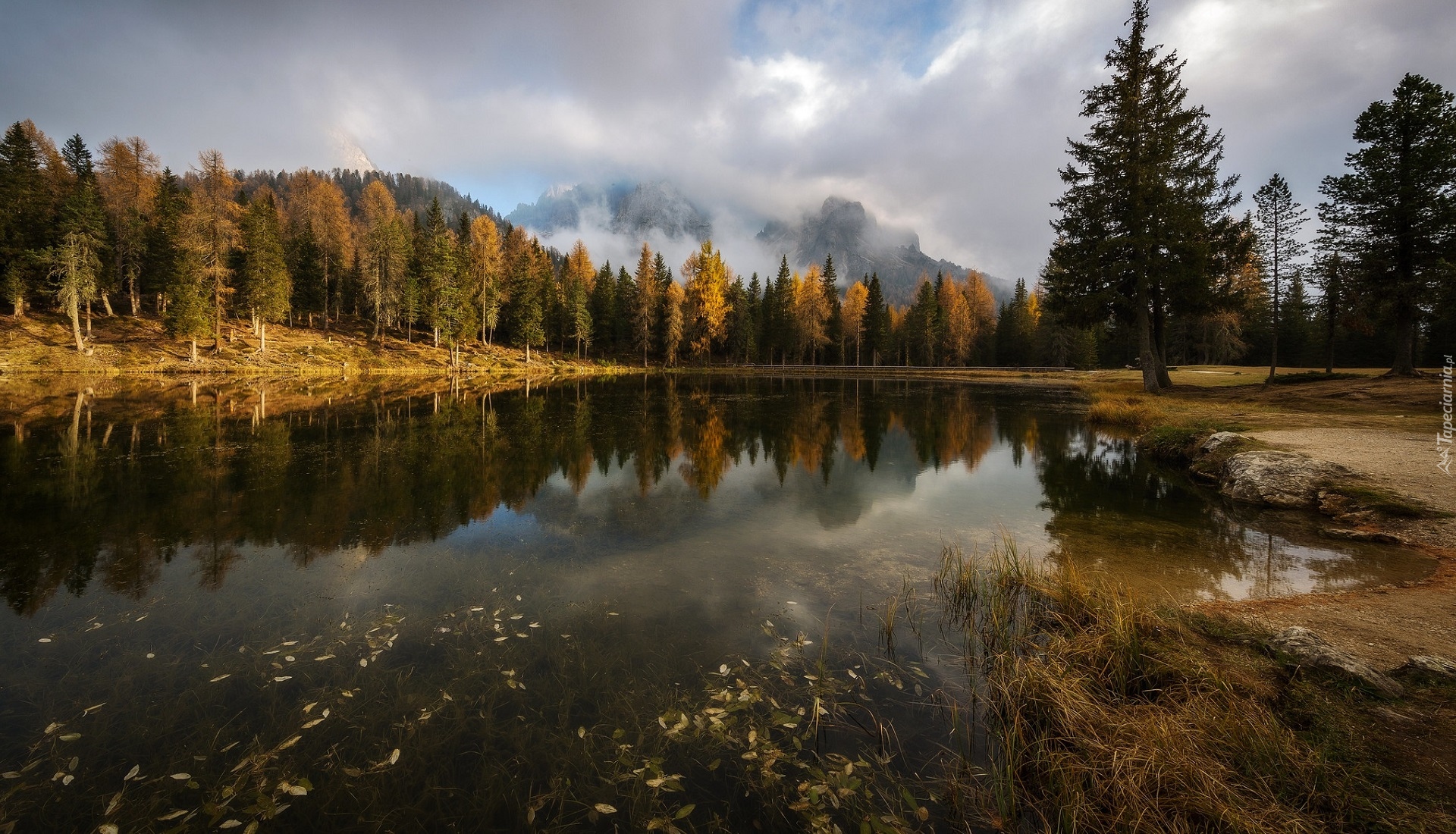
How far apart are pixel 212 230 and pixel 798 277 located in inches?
2570

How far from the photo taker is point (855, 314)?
75438 mm

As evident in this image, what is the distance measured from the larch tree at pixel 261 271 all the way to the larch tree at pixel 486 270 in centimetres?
1564

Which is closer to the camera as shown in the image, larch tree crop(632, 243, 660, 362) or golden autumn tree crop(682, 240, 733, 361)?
golden autumn tree crop(682, 240, 733, 361)

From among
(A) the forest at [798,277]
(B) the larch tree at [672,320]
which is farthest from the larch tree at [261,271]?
(B) the larch tree at [672,320]

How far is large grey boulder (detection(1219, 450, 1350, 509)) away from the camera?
10891 mm

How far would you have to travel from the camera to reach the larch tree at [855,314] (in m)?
75.1

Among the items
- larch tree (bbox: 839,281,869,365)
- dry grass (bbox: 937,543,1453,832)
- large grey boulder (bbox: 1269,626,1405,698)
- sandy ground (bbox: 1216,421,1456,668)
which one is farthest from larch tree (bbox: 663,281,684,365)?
large grey boulder (bbox: 1269,626,1405,698)

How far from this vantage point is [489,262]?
55.0 meters

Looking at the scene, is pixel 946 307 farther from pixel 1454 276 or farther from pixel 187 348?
pixel 187 348

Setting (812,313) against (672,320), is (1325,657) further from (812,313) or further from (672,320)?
(812,313)

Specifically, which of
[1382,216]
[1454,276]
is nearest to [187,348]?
[1454,276]

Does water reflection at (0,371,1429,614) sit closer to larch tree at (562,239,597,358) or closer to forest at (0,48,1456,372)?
forest at (0,48,1456,372)

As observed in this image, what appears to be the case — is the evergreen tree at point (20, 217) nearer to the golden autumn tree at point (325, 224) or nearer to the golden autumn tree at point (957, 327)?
the golden autumn tree at point (325, 224)

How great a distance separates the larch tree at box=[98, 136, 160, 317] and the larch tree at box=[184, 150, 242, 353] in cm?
946
